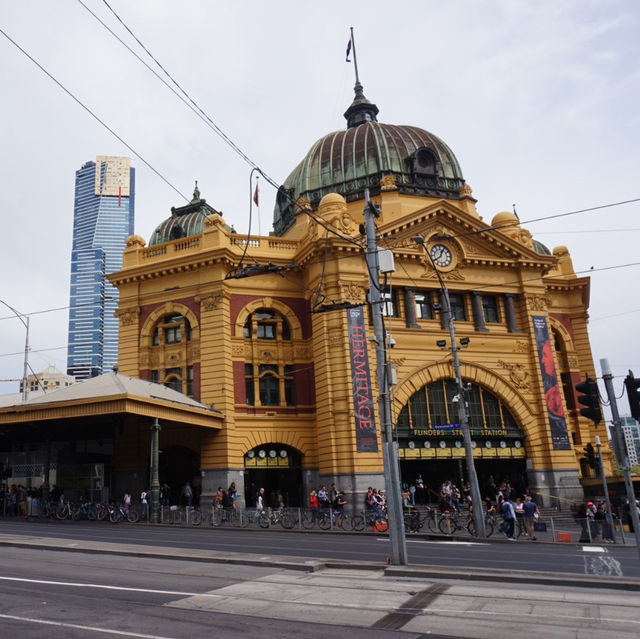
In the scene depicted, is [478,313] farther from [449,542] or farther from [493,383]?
[449,542]

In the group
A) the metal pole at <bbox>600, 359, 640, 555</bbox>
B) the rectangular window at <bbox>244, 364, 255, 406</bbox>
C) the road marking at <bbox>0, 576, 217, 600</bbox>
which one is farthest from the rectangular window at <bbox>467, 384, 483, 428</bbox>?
the road marking at <bbox>0, 576, 217, 600</bbox>

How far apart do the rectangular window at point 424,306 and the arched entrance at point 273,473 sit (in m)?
12.3

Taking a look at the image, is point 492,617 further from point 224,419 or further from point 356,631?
point 224,419

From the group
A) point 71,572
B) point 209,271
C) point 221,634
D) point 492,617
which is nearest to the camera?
point 221,634

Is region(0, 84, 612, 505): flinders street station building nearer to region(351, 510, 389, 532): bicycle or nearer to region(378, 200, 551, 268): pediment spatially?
region(378, 200, 551, 268): pediment

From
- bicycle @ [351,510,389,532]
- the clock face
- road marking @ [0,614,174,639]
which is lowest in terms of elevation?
road marking @ [0,614,174,639]

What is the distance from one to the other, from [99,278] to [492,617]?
188758 mm

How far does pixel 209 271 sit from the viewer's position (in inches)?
1540

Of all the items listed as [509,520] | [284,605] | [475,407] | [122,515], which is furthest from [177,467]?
[284,605]

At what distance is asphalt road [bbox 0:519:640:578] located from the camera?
17.2 meters

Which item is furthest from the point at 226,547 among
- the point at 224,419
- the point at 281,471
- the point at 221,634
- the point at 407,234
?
the point at 407,234

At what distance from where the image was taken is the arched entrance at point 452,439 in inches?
1494

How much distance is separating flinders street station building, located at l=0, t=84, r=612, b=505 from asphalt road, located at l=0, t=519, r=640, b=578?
26.4 feet

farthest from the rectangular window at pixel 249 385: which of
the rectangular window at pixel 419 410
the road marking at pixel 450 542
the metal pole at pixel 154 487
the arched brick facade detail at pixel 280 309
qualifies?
the road marking at pixel 450 542
